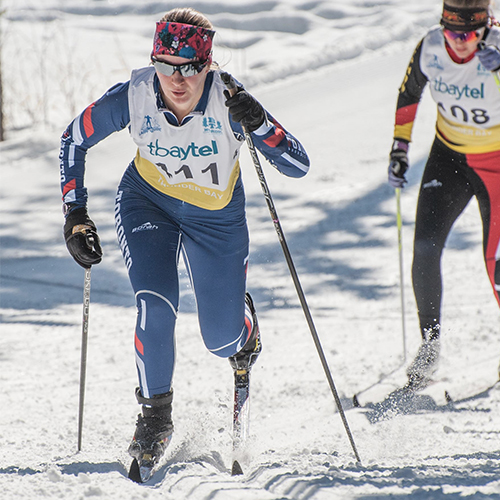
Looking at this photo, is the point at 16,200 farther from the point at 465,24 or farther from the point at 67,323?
the point at 465,24

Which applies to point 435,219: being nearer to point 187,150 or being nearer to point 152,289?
point 187,150

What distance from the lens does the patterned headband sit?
312 centimetres

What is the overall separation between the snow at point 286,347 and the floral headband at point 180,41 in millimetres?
Result: 558

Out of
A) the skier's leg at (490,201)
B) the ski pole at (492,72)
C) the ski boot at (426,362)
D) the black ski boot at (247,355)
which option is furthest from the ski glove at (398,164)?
the black ski boot at (247,355)

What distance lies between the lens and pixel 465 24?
315cm

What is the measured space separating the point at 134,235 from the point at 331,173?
4.48 m

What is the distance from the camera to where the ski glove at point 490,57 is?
317 cm

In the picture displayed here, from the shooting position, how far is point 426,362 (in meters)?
3.70

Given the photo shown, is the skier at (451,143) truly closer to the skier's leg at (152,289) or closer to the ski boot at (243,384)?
the ski boot at (243,384)

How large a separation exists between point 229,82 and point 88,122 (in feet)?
2.18

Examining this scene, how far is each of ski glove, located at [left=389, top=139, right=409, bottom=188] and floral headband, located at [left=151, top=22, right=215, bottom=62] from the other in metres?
1.54

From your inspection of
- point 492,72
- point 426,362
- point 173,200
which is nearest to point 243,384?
point 173,200

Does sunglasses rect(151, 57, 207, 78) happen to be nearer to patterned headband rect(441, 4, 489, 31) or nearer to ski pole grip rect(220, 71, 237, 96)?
ski pole grip rect(220, 71, 237, 96)

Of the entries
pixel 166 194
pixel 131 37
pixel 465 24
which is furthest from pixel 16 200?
pixel 131 37
